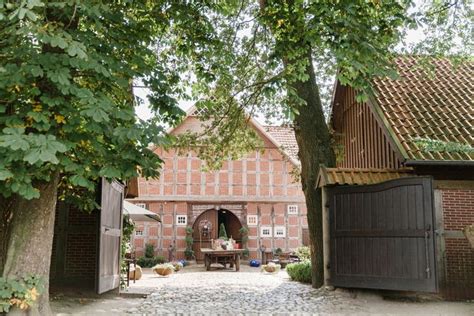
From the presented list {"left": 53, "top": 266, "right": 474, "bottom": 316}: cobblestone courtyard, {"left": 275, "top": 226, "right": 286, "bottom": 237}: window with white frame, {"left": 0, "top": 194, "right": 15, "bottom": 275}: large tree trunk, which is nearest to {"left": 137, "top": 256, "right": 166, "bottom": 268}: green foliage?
{"left": 275, "top": 226, "right": 286, "bottom": 237}: window with white frame

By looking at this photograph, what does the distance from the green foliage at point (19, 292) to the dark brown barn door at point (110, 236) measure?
2603 mm

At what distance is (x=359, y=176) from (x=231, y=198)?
53.5 feet

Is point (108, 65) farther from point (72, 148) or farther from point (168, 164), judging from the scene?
point (168, 164)

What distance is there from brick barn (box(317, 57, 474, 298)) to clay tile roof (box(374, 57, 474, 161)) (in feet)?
0.07

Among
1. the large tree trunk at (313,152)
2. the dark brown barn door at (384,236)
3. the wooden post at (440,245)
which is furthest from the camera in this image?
the large tree trunk at (313,152)

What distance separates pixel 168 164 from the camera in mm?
25656

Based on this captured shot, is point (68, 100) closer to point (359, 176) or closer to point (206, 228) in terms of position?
point (359, 176)

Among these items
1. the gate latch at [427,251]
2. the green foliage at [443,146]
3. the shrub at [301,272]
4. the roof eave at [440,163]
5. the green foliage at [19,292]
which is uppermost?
the green foliage at [443,146]

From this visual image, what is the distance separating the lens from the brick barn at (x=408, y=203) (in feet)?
26.5

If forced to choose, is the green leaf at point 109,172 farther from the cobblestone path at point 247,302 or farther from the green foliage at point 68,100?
the cobblestone path at point 247,302

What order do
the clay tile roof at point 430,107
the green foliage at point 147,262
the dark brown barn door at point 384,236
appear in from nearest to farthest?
the dark brown barn door at point 384,236 → the clay tile roof at point 430,107 → the green foliage at point 147,262

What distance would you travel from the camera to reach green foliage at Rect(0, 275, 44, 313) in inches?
239

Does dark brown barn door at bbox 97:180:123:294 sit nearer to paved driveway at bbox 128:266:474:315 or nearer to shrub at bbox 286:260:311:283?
paved driveway at bbox 128:266:474:315

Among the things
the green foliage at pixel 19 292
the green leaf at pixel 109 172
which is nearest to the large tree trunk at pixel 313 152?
the green leaf at pixel 109 172
